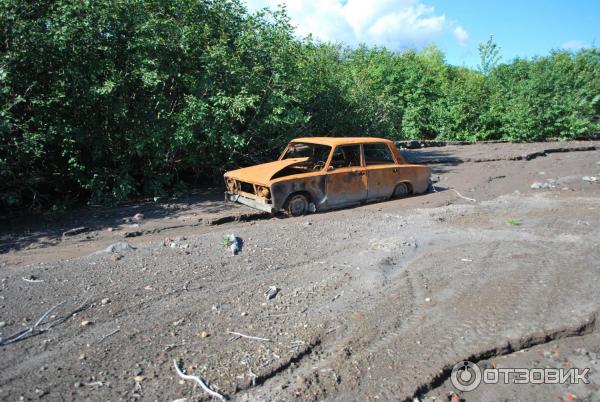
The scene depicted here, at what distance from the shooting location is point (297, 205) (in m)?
7.81

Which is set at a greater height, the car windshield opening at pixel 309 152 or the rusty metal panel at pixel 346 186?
the car windshield opening at pixel 309 152

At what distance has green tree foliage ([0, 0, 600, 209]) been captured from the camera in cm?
767

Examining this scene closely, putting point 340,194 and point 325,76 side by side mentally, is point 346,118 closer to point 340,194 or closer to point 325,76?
point 325,76

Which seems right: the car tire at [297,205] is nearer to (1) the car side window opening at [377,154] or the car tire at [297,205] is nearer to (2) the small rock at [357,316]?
(1) the car side window opening at [377,154]

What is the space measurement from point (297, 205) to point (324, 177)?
2.43 ft

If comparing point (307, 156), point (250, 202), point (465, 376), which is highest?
point (307, 156)

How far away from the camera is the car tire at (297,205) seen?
772 cm

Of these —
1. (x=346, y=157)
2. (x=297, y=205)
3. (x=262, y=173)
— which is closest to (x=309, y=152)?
(x=346, y=157)

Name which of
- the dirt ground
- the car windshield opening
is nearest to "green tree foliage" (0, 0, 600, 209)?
the car windshield opening

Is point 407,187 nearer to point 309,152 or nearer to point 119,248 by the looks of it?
point 309,152

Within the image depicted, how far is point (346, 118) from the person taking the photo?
496 inches

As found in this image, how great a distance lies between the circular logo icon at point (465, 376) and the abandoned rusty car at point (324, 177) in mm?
4517

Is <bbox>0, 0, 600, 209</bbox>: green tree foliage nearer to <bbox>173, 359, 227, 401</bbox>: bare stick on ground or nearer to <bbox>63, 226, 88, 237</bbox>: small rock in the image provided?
<bbox>63, 226, 88, 237</bbox>: small rock

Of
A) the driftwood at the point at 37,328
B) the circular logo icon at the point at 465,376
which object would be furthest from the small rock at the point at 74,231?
the circular logo icon at the point at 465,376
